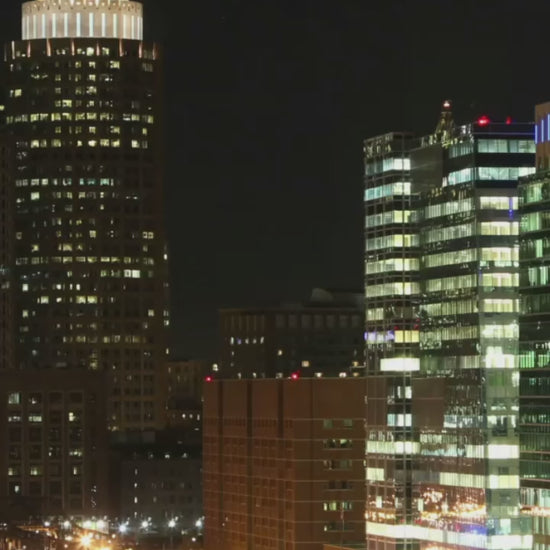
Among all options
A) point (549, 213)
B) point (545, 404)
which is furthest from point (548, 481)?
point (549, 213)

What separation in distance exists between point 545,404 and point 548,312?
7322 millimetres

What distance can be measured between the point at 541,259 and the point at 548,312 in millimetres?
4313

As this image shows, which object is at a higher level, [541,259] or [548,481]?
[541,259]

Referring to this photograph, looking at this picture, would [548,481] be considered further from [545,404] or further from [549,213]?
[549,213]

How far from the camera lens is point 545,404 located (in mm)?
199375

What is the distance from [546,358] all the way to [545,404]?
366 cm

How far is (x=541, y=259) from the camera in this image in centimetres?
19975

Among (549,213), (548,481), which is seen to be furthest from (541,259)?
(548,481)

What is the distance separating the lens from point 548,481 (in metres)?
199

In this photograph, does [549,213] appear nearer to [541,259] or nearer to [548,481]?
[541,259]

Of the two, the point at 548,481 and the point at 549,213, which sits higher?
the point at 549,213

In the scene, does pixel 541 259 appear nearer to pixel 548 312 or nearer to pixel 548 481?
pixel 548 312

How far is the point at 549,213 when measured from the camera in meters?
200

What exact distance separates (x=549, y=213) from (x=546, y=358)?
453 inches
